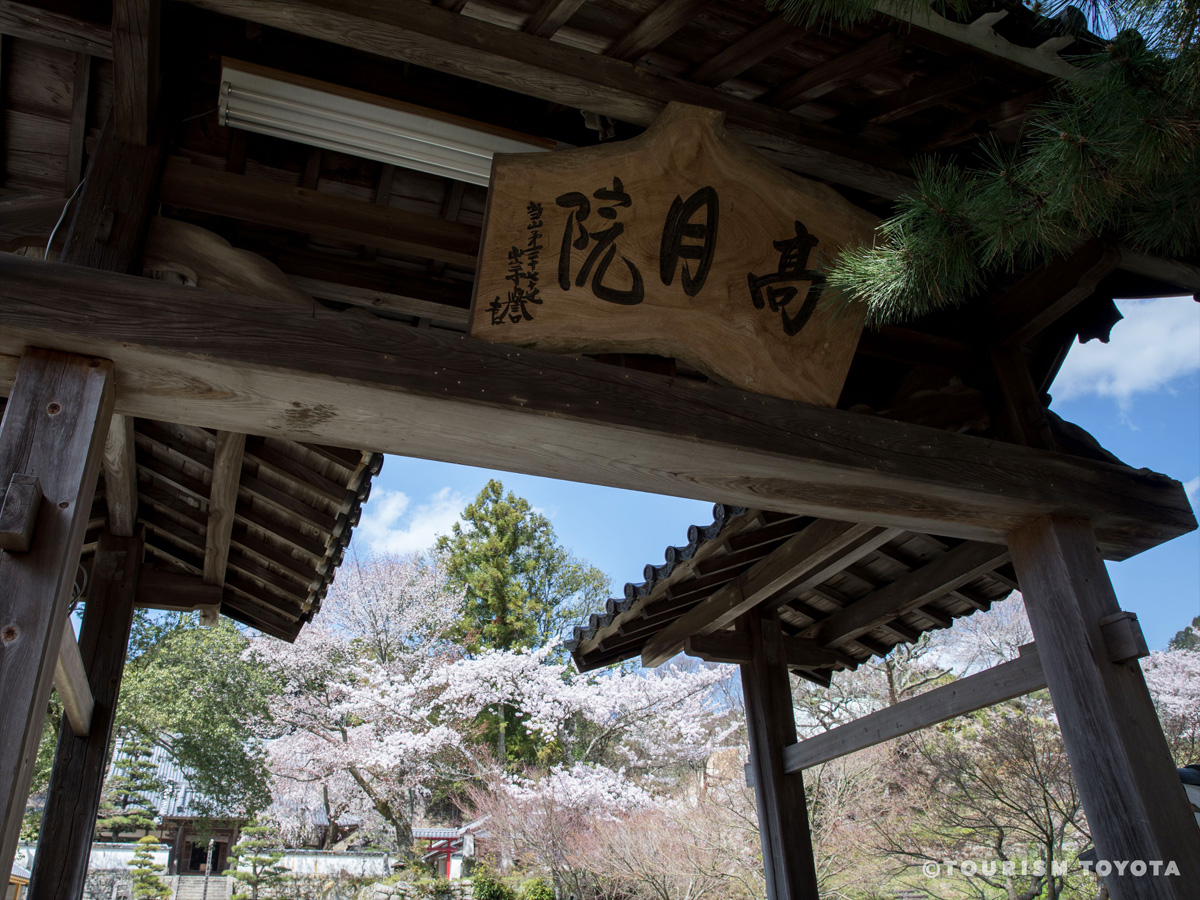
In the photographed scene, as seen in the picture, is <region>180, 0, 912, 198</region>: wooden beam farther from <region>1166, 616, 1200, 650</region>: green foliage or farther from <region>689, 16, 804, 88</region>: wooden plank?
<region>1166, 616, 1200, 650</region>: green foliage

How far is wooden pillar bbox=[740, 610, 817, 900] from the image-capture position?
14.5ft

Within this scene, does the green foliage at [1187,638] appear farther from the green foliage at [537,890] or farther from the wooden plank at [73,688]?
the wooden plank at [73,688]

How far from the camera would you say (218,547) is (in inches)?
169

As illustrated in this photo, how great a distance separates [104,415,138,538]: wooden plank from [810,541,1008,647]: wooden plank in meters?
4.10

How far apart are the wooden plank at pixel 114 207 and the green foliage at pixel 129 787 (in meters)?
12.6

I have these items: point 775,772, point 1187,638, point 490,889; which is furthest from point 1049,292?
point 1187,638

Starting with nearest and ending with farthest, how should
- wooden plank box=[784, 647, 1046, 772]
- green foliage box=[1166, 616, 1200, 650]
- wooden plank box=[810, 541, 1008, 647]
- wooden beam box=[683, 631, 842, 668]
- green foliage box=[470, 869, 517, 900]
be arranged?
1. wooden plank box=[784, 647, 1046, 772]
2. wooden plank box=[810, 541, 1008, 647]
3. wooden beam box=[683, 631, 842, 668]
4. green foliage box=[470, 869, 517, 900]
5. green foliage box=[1166, 616, 1200, 650]

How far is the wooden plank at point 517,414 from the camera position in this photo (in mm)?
1872

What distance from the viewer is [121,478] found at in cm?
378

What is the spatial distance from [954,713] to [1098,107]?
131 inches

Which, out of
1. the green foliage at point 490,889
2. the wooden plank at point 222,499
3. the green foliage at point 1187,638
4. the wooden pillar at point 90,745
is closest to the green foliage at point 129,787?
the green foliage at point 490,889

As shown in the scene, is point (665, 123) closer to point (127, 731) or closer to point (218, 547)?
point (218, 547)

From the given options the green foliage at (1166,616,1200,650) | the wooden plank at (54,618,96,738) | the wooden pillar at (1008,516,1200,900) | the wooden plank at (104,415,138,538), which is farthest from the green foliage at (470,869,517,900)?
the green foliage at (1166,616,1200,650)

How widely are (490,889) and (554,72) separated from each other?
11.1 meters
